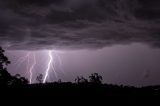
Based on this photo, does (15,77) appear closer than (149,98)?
No

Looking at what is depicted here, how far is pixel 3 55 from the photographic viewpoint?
39.9 meters

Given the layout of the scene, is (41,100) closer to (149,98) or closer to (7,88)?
(7,88)

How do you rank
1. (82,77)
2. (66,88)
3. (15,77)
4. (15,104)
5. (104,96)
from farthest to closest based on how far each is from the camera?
(82,77), (15,77), (66,88), (104,96), (15,104)

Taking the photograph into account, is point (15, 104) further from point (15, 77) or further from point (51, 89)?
point (15, 77)

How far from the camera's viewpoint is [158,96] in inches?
607

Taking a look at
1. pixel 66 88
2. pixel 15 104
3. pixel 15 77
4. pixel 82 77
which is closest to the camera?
pixel 15 104

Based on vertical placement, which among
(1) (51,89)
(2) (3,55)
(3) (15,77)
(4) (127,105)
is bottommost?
(4) (127,105)

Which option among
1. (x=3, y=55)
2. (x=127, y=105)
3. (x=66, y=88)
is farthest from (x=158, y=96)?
(x=3, y=55)

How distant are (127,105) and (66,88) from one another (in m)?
3.78

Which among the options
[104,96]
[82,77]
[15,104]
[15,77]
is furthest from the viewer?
[82,77]

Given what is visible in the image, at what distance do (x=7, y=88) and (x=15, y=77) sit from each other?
23.2 meters

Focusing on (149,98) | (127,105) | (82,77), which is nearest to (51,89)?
(127,105)

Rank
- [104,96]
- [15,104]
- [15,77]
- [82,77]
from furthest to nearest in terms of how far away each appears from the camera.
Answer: [82,77] < [15,77] < [104,96] < [15,104]

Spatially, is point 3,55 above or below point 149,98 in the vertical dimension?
above
